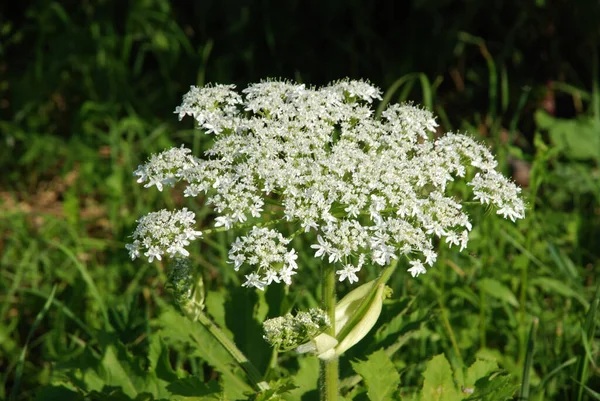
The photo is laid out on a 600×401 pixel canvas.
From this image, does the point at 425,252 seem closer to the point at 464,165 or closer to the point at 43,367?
the point at 464,165

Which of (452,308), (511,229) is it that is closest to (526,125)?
(511,229)

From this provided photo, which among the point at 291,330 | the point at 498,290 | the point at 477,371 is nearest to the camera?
the point at 291,330

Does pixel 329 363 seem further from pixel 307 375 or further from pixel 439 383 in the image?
pixel 307 375

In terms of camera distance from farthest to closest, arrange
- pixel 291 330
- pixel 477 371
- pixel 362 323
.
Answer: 1. pixel 477 371
2. pixel 362 323
3. pixel 291 330

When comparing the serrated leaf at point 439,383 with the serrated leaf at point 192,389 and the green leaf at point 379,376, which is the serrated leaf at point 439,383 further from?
the serrated leaf at point 192,389

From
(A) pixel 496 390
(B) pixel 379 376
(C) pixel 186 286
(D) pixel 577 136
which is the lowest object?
(A) pixel 496 390

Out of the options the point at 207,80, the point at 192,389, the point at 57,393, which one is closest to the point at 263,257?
the point at 192,389

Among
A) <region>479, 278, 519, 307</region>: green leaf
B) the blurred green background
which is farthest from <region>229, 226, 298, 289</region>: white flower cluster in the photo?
the blurred green background

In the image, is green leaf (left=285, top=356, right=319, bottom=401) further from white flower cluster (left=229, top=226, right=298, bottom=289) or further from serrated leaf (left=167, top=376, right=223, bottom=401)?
white flower cluster (left=229, top=226, right=298, bottom=289)
